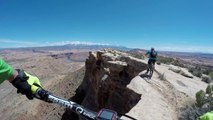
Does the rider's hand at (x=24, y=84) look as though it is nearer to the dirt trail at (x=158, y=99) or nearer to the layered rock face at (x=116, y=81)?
the dirt trail at (x=158, y=99)

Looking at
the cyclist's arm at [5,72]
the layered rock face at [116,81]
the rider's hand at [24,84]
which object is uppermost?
the cyclist's arm at [5,72]

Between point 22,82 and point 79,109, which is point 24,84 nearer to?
point 22,82

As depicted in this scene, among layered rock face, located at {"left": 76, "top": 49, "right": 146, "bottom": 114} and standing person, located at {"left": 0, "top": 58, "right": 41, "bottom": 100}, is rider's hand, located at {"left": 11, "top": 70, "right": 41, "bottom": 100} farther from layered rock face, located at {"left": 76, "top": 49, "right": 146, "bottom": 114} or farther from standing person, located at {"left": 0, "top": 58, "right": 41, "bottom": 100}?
layered rock face, located at {"left": 76, "top": 49, "right": 146, "bottom": 114}

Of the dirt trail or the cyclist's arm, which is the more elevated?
the cyclist's arm

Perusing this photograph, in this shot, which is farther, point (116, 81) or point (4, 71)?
point (116, 81)

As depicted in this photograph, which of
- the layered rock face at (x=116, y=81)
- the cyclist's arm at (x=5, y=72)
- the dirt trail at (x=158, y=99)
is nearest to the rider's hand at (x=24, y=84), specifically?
the cyclist's arm at (x=5, y=72)

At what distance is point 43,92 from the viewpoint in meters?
2.79

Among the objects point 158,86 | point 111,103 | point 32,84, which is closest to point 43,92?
point 32,84

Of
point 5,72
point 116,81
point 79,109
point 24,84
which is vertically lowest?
point 116,81

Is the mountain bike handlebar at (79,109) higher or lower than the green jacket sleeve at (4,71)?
lower

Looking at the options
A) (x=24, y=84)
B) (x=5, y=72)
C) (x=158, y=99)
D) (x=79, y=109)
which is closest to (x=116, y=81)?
(x=158, y=99)

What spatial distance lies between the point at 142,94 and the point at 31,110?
30216 millimetres

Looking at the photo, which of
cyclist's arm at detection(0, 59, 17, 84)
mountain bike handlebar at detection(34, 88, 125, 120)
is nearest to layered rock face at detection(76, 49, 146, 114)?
mountain bike handlebar at detection(34, 88, 125, 120)

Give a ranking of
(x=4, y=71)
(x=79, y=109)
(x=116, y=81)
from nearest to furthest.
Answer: (x=4, y=71)
(x=79, y=109)
(x=116, y=81)
